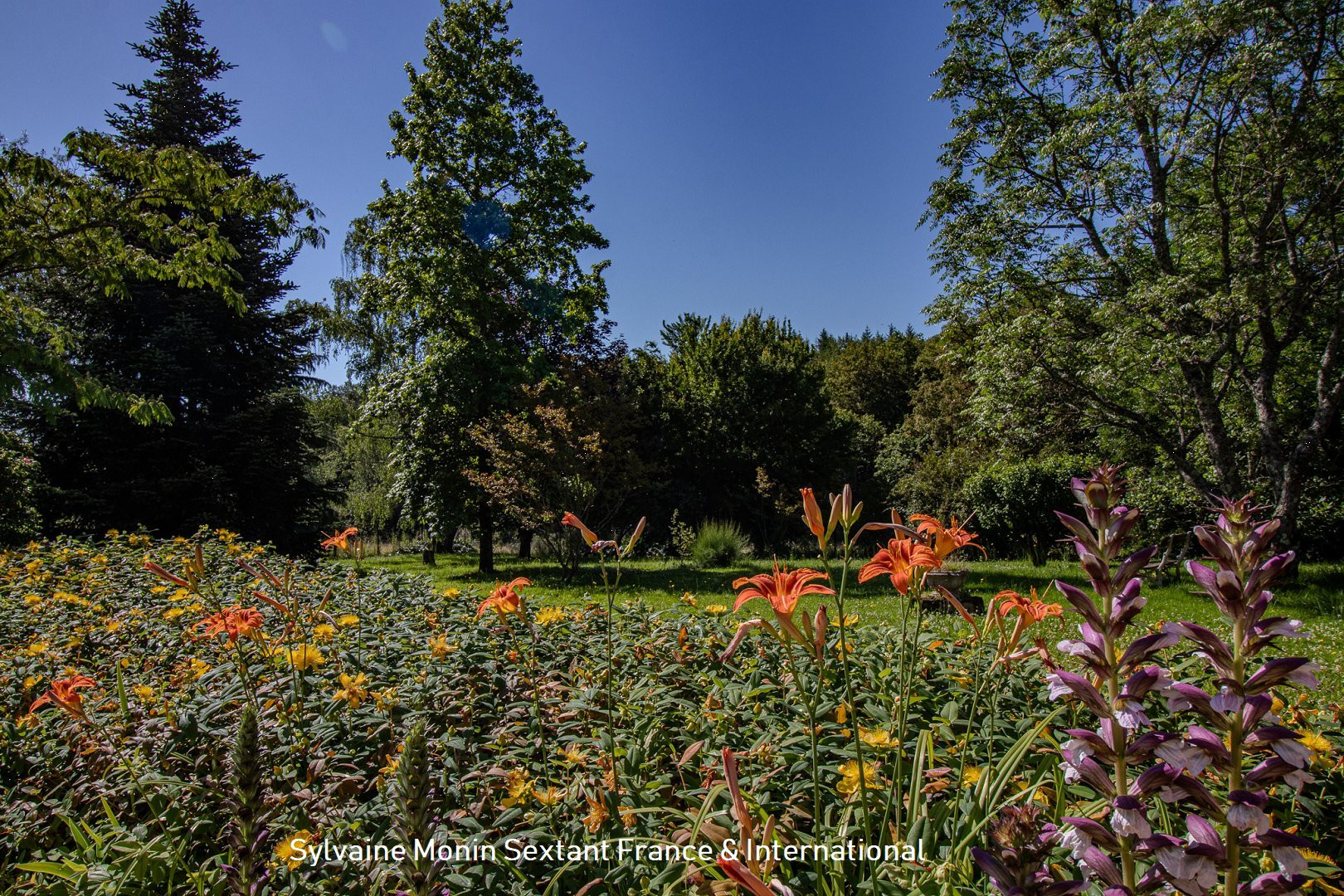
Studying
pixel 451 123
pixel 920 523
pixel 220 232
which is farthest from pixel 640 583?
pixel 220 232

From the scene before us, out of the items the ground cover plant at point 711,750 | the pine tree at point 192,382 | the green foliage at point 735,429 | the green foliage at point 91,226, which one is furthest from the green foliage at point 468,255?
the ground cover plant at point 711,750

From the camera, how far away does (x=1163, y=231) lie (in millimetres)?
9414

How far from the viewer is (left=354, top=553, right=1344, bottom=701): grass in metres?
5.38

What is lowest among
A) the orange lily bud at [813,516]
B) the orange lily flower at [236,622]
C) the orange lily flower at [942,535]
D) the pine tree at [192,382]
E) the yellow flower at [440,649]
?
the yellow flower at [440,649]

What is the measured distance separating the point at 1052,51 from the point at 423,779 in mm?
13130

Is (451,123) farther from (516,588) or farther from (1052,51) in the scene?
(516,588)

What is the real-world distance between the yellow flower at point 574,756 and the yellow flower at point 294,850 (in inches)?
27.1

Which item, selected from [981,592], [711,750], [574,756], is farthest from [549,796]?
[981,592]

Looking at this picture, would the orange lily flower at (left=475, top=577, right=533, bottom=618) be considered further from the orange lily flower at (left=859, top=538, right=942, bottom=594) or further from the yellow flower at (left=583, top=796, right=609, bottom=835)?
the orange lily flower at (left=859, top=538, right=942, bottom=594)

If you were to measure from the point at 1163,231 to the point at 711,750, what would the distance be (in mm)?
11443

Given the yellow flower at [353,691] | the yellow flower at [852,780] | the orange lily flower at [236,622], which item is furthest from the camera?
the yellow flower at [353,691]

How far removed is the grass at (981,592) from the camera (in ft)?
17.6

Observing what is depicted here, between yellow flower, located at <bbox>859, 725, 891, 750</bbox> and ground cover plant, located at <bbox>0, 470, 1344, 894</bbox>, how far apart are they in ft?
0.06

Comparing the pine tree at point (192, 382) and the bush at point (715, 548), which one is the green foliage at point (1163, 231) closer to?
the bush at point (715, 548)
